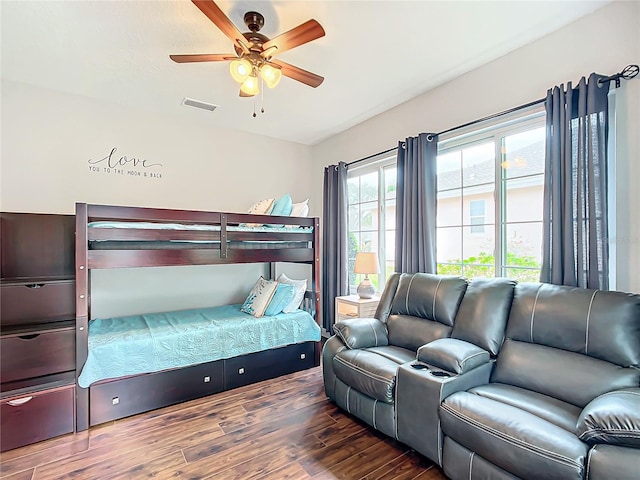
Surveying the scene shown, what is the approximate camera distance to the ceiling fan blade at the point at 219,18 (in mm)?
1632

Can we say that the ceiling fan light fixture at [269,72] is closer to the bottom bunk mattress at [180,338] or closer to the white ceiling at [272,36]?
the white ceiling at [272,36]

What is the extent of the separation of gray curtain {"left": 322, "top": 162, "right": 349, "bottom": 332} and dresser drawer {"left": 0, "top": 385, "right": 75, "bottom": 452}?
2823mm

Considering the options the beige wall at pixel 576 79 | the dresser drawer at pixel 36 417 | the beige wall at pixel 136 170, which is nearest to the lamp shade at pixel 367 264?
the beige wall at pixel 576 79

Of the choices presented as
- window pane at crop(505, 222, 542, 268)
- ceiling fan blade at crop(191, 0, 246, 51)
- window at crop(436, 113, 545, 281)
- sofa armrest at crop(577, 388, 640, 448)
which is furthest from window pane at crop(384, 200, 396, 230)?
sofa armrest at crop(577, 388, 640, 448)

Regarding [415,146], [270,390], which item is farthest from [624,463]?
[415,146]

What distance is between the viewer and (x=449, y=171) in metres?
3.17

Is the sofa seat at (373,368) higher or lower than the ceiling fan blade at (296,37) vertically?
lower

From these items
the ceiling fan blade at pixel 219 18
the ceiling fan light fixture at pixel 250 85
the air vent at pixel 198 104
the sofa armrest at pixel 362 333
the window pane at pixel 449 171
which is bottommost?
the sofa armrest at pixel 362 333

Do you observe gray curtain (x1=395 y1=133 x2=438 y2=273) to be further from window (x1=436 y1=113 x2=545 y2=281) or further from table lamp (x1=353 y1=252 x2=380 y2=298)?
table lamp (x1=353 y1=252 x2=380 y2=298)

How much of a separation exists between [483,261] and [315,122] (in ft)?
8.26

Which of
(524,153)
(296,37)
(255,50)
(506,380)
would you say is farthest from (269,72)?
(506,380)

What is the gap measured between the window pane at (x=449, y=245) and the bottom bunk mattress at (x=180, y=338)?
1520 mm

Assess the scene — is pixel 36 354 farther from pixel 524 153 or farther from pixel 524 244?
pixel 524 153

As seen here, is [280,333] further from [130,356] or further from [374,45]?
[374,45]
